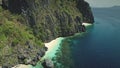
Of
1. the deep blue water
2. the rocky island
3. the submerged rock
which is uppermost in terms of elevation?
the rocky island

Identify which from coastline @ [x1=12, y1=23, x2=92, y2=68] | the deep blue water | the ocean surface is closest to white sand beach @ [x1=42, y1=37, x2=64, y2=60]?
coastline @ [x1=12, y1=23, x2=92, y2=68]

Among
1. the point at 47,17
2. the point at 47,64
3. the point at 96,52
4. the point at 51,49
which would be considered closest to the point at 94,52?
the point at 96,52

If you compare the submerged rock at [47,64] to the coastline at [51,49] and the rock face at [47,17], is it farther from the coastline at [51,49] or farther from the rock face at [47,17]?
the rock face at [47,17]

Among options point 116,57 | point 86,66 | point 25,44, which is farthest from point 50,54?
point 116,57

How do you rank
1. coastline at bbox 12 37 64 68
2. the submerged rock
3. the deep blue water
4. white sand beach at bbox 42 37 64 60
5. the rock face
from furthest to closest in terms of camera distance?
the rock face → white sand beach at bbox 42 37 64 60 → the deep blue water → coastline at bbox 12 37 64 68 → the submerged rock

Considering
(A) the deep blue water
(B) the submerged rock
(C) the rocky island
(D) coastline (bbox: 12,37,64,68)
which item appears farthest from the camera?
(A) the deep blue water

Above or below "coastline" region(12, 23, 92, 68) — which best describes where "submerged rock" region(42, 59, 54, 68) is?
above

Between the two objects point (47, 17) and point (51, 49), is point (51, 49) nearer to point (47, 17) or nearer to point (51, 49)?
point (51, 49)

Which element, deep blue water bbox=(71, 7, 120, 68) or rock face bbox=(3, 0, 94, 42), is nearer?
deep blue water bbox=(71, 7, 120, 68)

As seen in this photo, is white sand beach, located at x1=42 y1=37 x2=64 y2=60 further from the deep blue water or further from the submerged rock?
the submerged rock

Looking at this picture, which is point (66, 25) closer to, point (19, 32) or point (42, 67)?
point (19, 32)
